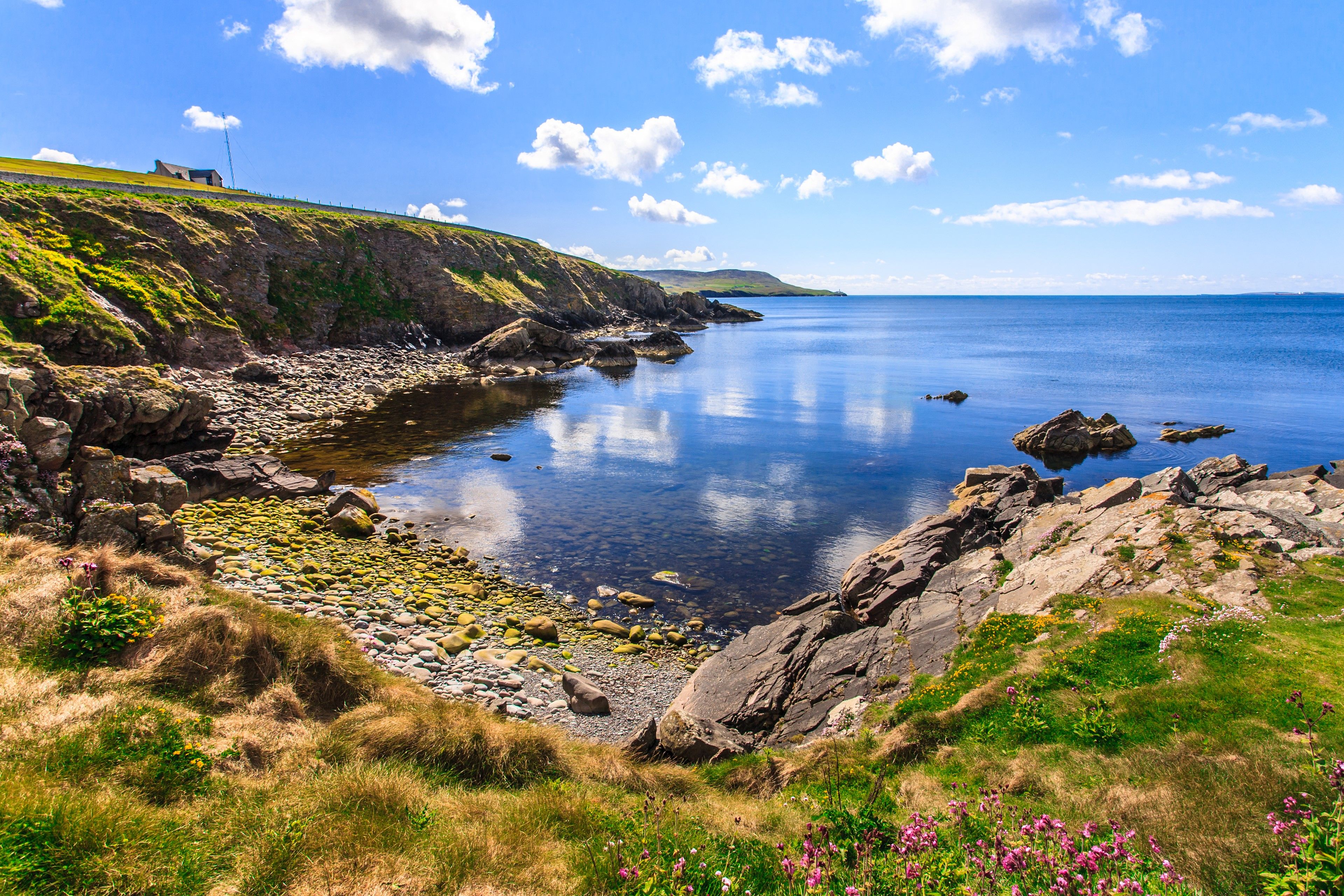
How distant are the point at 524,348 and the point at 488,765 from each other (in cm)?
7335

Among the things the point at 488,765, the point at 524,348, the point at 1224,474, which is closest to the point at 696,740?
the point at 488,765

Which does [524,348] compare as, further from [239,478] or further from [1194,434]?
[1194,434]

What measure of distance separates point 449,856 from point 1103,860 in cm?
685

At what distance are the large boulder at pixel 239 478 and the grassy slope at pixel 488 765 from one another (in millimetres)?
16787

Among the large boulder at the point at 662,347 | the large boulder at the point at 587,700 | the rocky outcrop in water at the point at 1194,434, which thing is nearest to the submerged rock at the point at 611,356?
the large boulder at the point at 662,347

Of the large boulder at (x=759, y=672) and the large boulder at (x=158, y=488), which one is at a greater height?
the large boulder at (x=158, y=488)

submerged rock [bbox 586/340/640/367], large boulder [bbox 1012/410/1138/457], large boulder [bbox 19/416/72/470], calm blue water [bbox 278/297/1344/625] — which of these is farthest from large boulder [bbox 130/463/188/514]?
submerged rock [bbox 586/340/640/367]

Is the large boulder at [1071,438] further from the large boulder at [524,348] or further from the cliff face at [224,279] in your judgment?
the cliff face at [224,279]

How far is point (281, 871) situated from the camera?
617 cm

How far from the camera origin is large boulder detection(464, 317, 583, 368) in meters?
74.6

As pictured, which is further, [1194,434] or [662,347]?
[662,347]

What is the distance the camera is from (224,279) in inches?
2287

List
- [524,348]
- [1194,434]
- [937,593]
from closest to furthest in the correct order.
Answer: [937,593] < [1194,434] < [524,348]

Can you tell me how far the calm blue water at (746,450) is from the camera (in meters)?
25.0
